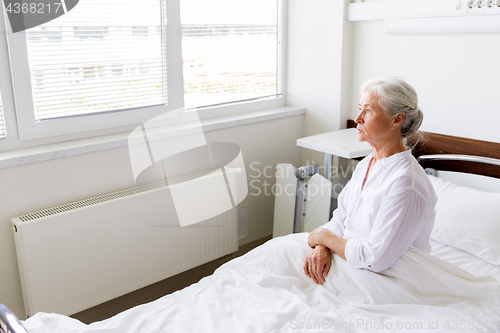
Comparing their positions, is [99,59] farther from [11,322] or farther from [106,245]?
[11,322]

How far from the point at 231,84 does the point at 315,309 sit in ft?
5.72

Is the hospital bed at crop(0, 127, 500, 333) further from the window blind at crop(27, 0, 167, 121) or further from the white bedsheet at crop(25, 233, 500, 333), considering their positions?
the window blind at crop(27, 0, 167, 121)

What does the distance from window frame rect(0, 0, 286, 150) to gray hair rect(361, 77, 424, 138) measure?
130 centimetres

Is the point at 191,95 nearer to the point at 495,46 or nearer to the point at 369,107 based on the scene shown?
the point at 369,107

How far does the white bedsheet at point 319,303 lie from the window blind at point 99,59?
44.7 inches

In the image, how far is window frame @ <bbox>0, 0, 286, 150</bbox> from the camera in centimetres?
210

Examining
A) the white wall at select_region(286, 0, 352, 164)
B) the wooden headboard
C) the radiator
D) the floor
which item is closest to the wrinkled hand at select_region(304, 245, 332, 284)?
the wooden headboard

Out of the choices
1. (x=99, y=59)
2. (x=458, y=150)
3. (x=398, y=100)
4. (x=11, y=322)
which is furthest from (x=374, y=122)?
(x=99, y=59)

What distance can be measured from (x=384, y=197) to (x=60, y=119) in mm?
1533

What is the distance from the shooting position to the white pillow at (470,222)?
1.99 m

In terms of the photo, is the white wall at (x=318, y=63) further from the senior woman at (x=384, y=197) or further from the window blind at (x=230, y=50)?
the senior woman at (x=384, y=197)

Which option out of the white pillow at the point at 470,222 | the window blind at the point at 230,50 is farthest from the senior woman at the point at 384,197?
the window blind at the point at 230,50

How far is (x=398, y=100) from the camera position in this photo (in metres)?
1.68

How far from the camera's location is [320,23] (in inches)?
117
